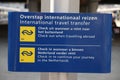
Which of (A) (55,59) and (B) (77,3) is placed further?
(B) (77,3)

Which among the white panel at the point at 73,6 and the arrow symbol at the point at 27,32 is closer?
the arrow symbol at the point at 27,32

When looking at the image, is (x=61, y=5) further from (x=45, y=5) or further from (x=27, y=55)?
(x=27, y=55)

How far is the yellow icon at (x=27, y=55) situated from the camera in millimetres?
3686

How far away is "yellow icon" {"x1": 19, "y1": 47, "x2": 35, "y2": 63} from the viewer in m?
3.69

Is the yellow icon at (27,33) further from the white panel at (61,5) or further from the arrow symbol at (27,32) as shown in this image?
the white panel at (61,5)

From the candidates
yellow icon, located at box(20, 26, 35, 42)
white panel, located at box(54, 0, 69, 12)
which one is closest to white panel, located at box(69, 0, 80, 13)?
white panel, located at box(54, 0, 69, 12)

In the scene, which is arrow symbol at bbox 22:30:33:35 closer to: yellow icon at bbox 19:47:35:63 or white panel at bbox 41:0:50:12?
yellow icon at bbox 19:47:35:63

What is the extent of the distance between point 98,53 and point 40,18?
72 centimetres

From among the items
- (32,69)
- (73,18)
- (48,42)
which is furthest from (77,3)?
(32,69)

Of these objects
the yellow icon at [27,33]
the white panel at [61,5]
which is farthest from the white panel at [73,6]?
the yellow icon at [27,33]

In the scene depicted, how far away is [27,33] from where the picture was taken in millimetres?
3658

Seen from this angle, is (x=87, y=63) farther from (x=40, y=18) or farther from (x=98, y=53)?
(x=40, y=18)

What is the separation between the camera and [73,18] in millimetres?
3648

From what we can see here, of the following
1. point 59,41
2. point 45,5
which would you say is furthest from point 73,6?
point 59,41
